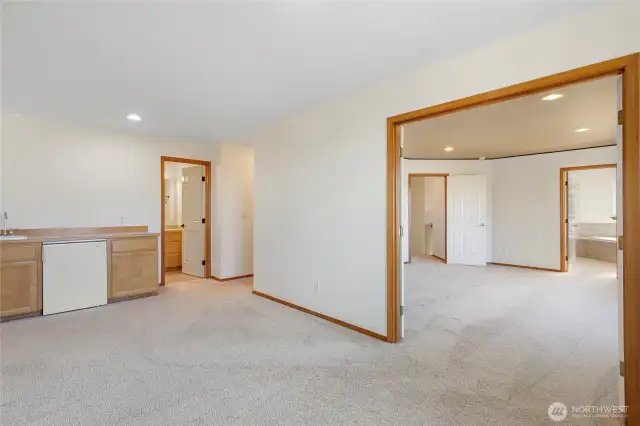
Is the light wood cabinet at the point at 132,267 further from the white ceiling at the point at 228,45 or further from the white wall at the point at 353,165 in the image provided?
the white ceiling at the point at 228,45

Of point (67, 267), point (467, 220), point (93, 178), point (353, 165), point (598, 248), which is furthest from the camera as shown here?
point (598, 248)

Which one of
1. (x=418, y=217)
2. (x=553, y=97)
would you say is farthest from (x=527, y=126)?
(x=418, y=217)

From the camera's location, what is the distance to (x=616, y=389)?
2.15m

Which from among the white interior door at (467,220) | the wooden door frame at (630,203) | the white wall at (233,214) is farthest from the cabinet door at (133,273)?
the white interior door at (467,220)

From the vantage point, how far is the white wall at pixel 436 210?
28.8 ft

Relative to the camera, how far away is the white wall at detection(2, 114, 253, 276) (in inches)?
159

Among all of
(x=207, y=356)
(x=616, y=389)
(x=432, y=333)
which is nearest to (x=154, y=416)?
(x=207, y=356)

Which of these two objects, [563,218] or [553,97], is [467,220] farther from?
[553,97]

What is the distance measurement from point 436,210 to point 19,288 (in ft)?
28.2

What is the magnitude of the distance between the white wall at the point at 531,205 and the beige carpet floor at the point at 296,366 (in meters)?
2.71

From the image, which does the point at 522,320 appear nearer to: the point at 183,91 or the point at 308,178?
the point at 308,178

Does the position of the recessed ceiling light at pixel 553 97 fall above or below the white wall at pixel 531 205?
above

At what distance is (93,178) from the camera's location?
461 cm

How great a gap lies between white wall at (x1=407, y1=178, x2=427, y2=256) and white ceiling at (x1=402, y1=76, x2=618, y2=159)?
2590 mm
